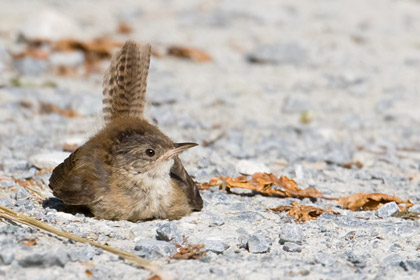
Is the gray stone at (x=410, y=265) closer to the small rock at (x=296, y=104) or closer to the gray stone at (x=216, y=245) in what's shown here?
the gray stone at (x=216, y=245)

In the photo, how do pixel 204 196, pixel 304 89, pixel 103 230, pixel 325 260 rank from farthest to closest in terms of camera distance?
pixel 304 89, pixel 204 196, pixel 103 230, pixel 325 260

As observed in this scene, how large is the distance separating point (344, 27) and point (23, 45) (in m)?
5.49

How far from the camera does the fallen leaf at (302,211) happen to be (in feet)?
17.1

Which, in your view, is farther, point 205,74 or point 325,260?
point 205,74

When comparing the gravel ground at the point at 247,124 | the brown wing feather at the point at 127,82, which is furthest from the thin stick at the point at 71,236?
the brown wing feather at the point at 127,82

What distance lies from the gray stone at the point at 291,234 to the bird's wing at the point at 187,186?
68 cm

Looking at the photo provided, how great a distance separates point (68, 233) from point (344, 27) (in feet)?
30.8

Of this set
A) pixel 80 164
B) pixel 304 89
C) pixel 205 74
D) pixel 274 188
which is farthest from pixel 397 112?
pixel 80 164

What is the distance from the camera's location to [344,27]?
13.0m

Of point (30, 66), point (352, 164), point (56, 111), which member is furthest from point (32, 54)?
point (352, 164)

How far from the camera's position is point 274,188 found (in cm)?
583

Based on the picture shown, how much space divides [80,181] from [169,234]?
793mm

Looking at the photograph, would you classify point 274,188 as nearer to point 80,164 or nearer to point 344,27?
point 80,164

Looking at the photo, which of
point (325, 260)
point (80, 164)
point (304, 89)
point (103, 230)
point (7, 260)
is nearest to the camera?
point (7, 260)
